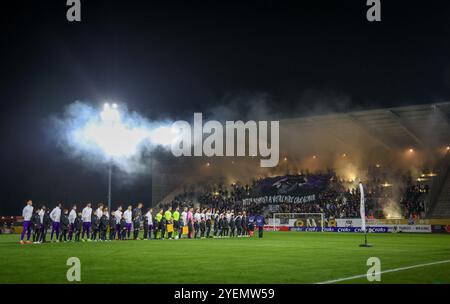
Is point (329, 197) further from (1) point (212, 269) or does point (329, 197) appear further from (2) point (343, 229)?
(1) point (212, 269)

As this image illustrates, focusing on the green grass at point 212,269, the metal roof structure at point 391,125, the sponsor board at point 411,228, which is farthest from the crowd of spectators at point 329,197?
the green grass at point 212,269

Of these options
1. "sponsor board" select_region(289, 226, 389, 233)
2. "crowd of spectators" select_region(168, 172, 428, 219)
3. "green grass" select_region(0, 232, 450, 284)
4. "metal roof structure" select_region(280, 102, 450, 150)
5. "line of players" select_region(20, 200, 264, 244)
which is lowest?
"sponsor board" select_region(289, 226, 389, 233)

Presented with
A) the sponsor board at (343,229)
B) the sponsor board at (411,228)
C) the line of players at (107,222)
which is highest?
the line of players at (107,222)

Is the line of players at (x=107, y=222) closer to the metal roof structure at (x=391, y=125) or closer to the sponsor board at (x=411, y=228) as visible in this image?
the sponsor board at (x=411, y=228)

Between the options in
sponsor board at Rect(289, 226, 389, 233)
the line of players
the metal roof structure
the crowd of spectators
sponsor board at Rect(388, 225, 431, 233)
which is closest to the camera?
the line of players

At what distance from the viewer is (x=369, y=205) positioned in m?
46.0

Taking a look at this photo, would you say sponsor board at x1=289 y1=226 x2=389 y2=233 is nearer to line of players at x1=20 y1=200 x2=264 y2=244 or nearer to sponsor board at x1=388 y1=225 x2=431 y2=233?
sponsor board at x1=388 y1=225 x2=431 y2=233

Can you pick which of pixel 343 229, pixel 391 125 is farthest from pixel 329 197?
pixel 391 125

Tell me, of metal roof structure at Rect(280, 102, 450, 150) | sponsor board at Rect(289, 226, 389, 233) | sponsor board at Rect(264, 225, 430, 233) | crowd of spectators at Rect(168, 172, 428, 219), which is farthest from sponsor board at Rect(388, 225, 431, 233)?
metal roof structure at Rect(280, 102, 450, 150)

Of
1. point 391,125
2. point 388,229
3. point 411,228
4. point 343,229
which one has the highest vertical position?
point 391,125

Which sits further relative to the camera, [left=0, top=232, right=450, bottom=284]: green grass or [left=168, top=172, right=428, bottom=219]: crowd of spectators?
[left=168, top=172, right=428, bottom=219]: crowd of spectators

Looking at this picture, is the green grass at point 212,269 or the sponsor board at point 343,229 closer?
the green grass at point 212,269

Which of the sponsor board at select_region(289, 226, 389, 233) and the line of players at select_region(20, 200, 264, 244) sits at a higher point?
the line of players at select_region(20, 200, 264, 244)

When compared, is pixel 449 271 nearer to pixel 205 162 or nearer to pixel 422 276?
pixel 422 276
